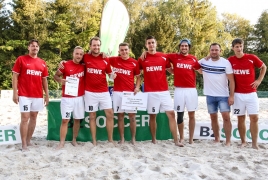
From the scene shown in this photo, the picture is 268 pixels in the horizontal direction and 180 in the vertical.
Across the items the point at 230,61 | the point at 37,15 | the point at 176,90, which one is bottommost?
the point at 176,90

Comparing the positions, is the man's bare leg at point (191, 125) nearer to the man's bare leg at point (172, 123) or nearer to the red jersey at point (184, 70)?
the man's bare leg at point (172, 123)

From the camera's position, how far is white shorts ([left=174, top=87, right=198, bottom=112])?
5449 millimetres

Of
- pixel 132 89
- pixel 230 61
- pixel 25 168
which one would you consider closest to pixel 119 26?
pixel 132 89

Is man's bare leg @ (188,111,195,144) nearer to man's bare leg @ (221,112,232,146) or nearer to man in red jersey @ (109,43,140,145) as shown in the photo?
man's bare leg @ (221,112,232,146)

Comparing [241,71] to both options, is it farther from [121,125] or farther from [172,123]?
[121,125]

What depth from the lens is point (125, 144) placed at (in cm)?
544

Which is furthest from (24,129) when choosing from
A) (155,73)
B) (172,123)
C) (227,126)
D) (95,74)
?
(227,126)

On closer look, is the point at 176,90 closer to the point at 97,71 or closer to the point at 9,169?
the point at 97,71

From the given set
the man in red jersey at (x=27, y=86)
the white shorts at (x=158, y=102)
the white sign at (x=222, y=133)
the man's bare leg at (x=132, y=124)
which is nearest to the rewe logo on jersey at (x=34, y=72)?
the man in red jersey at (x=27, y=86)

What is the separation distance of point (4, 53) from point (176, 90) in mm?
28197

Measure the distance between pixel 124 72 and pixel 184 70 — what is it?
1100 mm

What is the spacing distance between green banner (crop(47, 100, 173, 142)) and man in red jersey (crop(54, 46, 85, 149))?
17.4 inches

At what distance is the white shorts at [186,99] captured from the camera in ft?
17.9

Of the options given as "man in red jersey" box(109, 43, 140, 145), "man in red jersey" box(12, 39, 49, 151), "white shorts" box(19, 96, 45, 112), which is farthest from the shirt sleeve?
"man in red jersey" box(109, 43, 140, 145)
